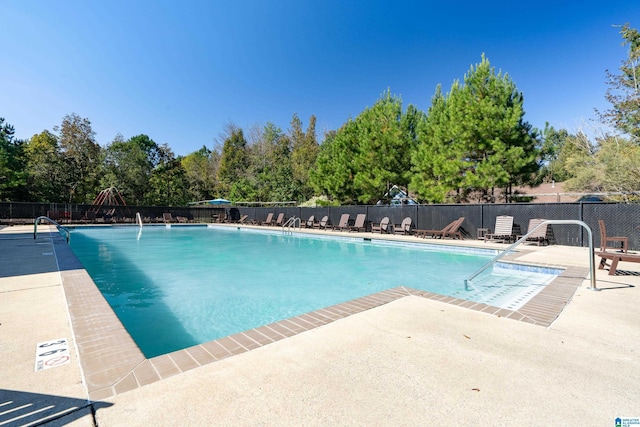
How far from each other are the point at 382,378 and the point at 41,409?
1.91 meters

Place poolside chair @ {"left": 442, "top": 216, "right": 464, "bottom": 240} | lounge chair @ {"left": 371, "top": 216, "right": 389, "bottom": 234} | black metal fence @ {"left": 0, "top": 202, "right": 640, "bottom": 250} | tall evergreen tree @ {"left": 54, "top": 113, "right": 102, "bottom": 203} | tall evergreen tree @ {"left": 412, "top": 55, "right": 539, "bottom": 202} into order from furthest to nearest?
tall evergreen tree @ {"left": 54, "top": 113, "right": 102, "bottom": 203}
lounge chair @ {"left": 371, "top": 216, "right": 389, "bottom": 234}
tall evergreen tree @ {"left": 412, "top": 55, "right": 539, "bottom": 202}
poolside chair @ {"left": 442, "top": 216, "right": 464, "bottom": 240}
black metal fence @ {"left": 0, "top": 202, "right": 640, "bottom": 250}

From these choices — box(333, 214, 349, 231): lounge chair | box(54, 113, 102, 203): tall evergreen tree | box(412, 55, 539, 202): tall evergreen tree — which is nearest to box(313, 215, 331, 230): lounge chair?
box(333, 214, 349, 231): lounge chair

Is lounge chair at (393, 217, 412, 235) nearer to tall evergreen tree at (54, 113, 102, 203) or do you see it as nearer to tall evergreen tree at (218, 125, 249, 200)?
tall evergreen tree at (218, 125, 249, 200)

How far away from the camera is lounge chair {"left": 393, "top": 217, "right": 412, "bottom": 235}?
44.3 feet

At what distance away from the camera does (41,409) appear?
1611 mm

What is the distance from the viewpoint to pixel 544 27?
1488cm

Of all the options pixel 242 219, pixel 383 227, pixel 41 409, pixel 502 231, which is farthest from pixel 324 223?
pixel 41 409

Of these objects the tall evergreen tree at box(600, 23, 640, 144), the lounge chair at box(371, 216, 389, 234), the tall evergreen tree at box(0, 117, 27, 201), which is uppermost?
the tall evergreen tree at box(600, 23, 640, 144)

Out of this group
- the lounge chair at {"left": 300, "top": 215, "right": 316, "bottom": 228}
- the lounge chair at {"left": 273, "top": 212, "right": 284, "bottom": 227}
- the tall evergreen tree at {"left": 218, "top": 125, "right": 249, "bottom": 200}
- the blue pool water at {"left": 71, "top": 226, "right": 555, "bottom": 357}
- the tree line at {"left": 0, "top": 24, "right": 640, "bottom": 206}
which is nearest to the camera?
the blue pool water at {"left": 71, "top": 226, "right": 555, "bottom": 357}

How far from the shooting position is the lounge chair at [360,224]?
51.7 ft

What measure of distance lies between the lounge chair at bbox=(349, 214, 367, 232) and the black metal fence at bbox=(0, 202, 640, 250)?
0.31 meters

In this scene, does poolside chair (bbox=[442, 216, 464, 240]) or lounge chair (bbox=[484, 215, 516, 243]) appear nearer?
lounge chair (bbox=[484, 215, 516, 243])

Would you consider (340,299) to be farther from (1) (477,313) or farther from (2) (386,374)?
(2) (386,374)

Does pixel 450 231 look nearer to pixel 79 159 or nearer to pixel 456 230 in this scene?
pixel 456 230
